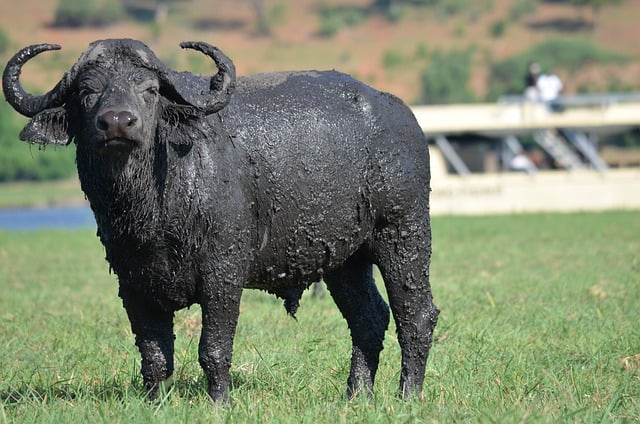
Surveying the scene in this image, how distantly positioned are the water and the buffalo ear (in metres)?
33.2

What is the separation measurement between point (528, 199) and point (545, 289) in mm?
23129

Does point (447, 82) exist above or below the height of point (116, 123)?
below

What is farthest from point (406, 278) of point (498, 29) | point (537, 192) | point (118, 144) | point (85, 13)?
point (85, 13)

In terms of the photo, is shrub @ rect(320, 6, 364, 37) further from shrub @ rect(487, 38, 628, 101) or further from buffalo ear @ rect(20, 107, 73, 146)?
buffalo ear @ rect(20, 107, 73, 146)

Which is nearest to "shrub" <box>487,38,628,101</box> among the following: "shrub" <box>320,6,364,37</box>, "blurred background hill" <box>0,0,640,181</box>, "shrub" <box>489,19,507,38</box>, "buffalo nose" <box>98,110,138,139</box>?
"blurred background hill" <box>0,0,640,181</box>

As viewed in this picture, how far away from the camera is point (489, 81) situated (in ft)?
329

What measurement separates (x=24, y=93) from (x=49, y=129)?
26 cm

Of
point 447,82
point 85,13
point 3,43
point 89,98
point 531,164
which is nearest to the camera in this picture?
point 89,98

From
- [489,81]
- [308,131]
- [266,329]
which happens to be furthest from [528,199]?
[489,81]

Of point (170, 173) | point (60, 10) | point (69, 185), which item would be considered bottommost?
point (69, 185)

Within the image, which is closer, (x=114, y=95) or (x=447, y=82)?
(x=114, y=95)

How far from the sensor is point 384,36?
122 m

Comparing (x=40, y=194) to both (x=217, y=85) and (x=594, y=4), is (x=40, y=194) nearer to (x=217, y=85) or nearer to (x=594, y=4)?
(x=217, y=85)

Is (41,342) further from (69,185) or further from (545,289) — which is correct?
(69,185)
